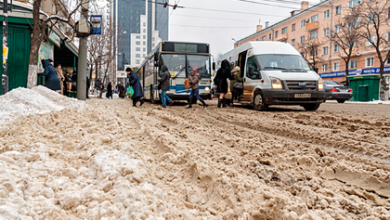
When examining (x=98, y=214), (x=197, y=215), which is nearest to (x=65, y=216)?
(x=98, y=214)

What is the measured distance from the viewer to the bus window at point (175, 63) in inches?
573

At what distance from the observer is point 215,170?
2695mm

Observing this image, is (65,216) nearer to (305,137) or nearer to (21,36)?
(305,137)

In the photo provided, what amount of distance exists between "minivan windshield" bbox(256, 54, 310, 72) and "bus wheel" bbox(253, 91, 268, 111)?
3.33ft

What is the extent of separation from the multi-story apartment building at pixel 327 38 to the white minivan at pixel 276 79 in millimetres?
29311

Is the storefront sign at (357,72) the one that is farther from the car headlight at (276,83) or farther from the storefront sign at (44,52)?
the storefront sign at (44,52)

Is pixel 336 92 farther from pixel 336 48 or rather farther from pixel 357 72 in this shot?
pixel 336 48

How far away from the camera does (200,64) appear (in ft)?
48.8

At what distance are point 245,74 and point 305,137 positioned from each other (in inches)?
293

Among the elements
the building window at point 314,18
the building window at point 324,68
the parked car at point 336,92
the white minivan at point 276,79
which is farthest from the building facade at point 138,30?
the white minivan at point 276,79

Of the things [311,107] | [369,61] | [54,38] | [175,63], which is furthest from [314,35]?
[54,38]

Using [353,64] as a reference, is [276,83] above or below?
below

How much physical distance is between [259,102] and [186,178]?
27.0ft

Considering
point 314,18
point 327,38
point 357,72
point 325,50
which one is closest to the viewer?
point 357,72
